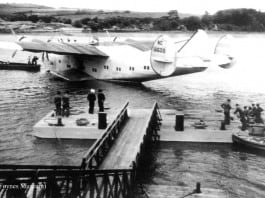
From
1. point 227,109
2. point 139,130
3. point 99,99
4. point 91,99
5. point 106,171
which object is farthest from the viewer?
point 91,99

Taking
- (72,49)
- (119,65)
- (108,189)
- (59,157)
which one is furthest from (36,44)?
(108,189)

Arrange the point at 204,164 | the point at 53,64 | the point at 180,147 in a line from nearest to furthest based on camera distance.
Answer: the point at 204,164 < the point at 180,147 < the point at 53,64

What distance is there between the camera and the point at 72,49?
43.7 metres

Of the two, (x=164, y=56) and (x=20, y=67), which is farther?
(x=20, y=67)

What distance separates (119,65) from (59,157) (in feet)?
72.1

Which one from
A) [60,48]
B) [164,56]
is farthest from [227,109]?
[60,48]

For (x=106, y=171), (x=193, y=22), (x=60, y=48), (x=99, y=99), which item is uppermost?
(x=193, y=22)

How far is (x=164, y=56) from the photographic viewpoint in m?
35.0

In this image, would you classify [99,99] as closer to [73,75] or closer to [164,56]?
[164,56]

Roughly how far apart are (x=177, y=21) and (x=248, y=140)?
87.2 meters

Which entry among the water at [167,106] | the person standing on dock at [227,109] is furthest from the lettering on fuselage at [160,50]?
the person standing on dock at [227,109]

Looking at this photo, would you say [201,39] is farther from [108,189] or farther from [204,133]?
[108,189]

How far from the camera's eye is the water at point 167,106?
18891mm

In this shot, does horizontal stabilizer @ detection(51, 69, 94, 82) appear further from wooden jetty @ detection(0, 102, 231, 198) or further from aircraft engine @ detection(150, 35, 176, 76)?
wooden jetty @ detection(0, 102, 231, 198)
